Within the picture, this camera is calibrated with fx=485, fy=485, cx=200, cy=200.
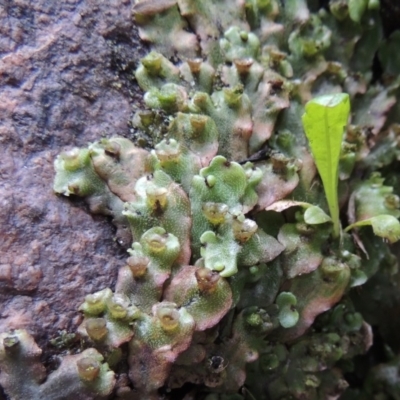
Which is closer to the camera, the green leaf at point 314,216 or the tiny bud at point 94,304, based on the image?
the tiny bud at point 94,304

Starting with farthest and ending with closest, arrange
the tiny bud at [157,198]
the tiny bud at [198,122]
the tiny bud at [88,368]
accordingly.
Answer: the tiny bud at [198,122] < the tiny bud at [157,198] < the tiny bud at [88,368]

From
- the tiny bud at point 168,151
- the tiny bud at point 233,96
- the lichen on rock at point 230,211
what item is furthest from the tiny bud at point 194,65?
the tiny bud at point 168,151

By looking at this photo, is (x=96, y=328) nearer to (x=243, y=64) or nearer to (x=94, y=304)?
(x=94, y=304)

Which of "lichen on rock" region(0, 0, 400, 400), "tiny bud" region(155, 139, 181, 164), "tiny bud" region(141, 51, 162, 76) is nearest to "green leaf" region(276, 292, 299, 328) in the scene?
"lichen on rock" region(0, 0, 400, 400)

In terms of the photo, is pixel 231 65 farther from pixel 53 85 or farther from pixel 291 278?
pixel 291 278

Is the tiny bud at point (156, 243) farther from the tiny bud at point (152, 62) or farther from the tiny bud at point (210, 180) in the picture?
the tiny bud at point (152, 62)

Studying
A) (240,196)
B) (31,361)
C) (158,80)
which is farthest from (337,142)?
(31,361)
